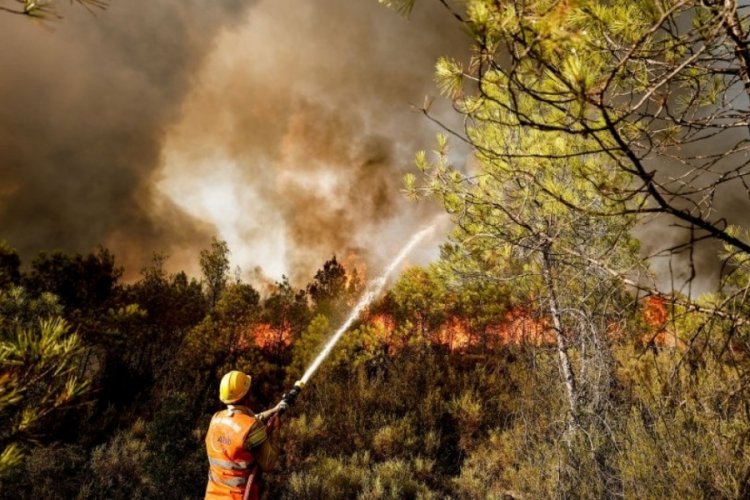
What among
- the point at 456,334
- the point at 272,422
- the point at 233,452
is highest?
the point at 456,334

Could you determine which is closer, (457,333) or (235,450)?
(235,450)

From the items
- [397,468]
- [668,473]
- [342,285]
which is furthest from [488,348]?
[668,473]

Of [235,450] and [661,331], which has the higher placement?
[661,331]

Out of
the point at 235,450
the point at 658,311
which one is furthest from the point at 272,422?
the point at 658,311

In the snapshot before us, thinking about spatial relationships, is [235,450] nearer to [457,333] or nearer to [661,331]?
[661,331]

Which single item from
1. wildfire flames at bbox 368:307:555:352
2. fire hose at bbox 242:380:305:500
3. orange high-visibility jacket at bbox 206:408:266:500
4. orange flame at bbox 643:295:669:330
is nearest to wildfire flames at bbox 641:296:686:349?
orange flame at bbox 643:295:669:330

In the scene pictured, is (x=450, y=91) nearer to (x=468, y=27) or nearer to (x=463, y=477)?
(x=468, y=27)

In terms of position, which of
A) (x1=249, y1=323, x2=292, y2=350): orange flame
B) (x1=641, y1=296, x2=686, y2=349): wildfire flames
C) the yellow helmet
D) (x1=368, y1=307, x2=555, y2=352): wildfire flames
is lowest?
the yellow helmet

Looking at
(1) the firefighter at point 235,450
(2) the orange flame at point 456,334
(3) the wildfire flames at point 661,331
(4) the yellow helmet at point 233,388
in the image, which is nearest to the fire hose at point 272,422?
(1) the firefighter at point 235,450

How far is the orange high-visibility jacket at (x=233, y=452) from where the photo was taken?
3.12m

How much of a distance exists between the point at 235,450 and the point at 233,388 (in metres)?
0.50

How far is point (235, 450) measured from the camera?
3113 mm

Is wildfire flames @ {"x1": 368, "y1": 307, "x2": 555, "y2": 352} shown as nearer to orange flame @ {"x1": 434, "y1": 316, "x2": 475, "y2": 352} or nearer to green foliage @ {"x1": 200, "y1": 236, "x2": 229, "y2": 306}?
orange flame @ {"x1": 434, "y1": 316, "x2": 475, "y2": 352}

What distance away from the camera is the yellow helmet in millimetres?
3311
